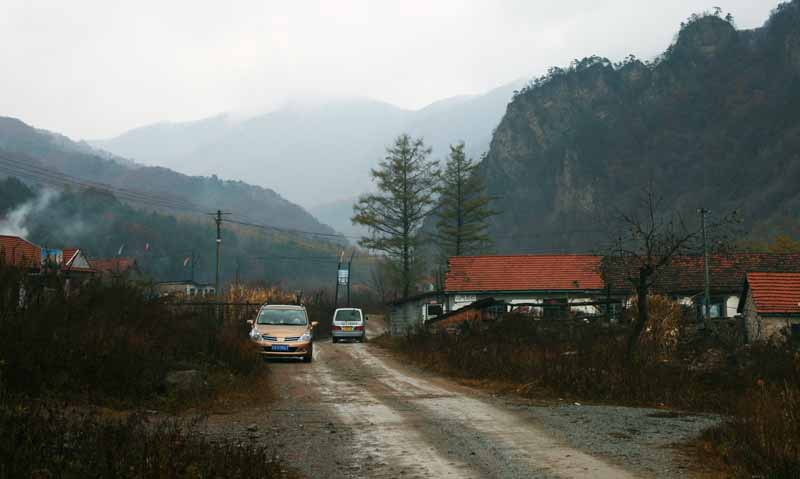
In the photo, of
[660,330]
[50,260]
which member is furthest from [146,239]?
[50,260]

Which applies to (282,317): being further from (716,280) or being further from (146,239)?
(146,239)

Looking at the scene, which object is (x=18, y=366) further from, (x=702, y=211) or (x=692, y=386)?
(x=702, y=211)

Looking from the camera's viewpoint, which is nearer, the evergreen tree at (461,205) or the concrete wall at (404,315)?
the concrete wall at (404,315)

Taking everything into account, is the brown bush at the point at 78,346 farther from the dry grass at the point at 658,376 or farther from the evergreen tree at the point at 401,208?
the evergreen tree at the point at 401,208

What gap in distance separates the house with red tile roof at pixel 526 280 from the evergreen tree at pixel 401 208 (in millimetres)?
9731

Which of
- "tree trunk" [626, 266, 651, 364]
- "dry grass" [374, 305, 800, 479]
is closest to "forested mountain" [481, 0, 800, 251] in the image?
"dry grass" [374, 305, 800, 479]

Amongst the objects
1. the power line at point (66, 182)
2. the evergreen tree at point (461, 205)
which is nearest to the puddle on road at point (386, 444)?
the evergreen tree at point (461, 205)

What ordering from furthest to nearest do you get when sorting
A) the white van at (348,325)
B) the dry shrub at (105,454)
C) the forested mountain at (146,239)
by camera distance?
the forested mountain at (146,239) < the white van at (348,325) < the dry shrub at (105,454)

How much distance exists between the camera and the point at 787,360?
16.7 metres

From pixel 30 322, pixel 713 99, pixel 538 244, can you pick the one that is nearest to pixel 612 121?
pixel 713 99

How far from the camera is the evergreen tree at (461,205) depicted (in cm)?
6494

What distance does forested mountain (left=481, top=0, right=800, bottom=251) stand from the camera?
115 m

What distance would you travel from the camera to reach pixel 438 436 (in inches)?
409

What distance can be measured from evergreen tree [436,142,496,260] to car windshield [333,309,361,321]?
76.6 ft
